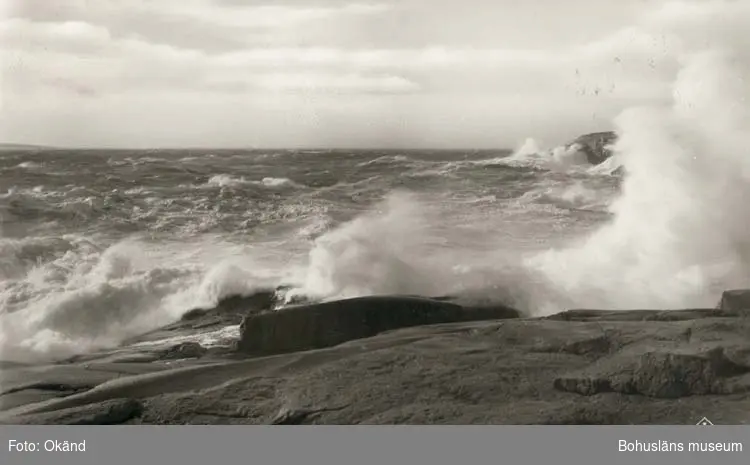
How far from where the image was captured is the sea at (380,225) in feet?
11.4

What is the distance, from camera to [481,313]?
347 cm

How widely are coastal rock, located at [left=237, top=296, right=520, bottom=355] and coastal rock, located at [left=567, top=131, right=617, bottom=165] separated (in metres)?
0.79

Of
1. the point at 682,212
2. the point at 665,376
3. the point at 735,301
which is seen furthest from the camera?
the point at 682,212

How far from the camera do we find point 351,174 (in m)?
3.65

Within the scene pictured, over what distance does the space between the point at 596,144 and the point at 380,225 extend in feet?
3.42

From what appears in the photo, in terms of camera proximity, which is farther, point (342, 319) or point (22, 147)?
point (22, 147)

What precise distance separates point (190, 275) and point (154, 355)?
384mm

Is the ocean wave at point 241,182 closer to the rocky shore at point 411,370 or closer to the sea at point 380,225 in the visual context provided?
the sea at point 380,225

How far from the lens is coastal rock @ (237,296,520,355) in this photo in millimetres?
3385

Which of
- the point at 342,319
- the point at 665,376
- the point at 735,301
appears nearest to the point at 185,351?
the point at 342,319

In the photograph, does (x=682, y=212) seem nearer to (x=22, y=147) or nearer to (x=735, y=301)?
(x=735, y=301)

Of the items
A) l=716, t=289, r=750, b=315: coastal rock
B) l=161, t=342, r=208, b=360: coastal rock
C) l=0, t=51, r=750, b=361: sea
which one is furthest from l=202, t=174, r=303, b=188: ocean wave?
l=716, t=289, r=750, b=315: coastal rock
